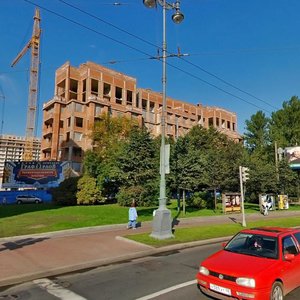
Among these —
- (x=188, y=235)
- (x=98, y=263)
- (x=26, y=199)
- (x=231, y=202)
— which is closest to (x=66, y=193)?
(x=231, y=202)

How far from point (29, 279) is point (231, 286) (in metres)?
5.61

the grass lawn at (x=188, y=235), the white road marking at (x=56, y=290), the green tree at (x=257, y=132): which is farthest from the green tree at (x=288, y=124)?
the white road marking at (x=56, y=290)

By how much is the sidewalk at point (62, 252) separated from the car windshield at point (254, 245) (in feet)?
16.2

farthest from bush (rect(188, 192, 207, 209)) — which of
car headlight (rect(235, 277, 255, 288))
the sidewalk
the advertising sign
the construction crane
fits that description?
the construction crane

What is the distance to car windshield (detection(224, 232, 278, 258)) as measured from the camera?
7.30 metres

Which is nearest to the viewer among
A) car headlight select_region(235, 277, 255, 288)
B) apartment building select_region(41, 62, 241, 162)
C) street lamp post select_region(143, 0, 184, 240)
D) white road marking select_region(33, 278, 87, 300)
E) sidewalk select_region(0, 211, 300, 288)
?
car headlight select_region(235, 277, 255, 288)

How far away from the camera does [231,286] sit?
6.36 m

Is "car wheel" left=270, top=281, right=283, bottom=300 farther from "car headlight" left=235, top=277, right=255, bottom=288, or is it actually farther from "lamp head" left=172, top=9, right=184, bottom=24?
"lamp head" left=172, top=9, right=184, bottom=24

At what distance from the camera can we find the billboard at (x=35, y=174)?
2174 inches

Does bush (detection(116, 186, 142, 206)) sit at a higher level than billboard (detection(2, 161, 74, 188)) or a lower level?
lower

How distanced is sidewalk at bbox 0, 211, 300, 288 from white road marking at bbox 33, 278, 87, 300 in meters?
0.58

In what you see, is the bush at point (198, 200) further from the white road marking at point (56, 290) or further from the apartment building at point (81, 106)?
the apartment building at point (81, 106)

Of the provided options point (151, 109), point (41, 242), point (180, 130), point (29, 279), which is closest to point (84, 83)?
point (151, 109)

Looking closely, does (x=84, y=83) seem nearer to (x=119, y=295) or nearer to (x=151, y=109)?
(x=151, y=109)
